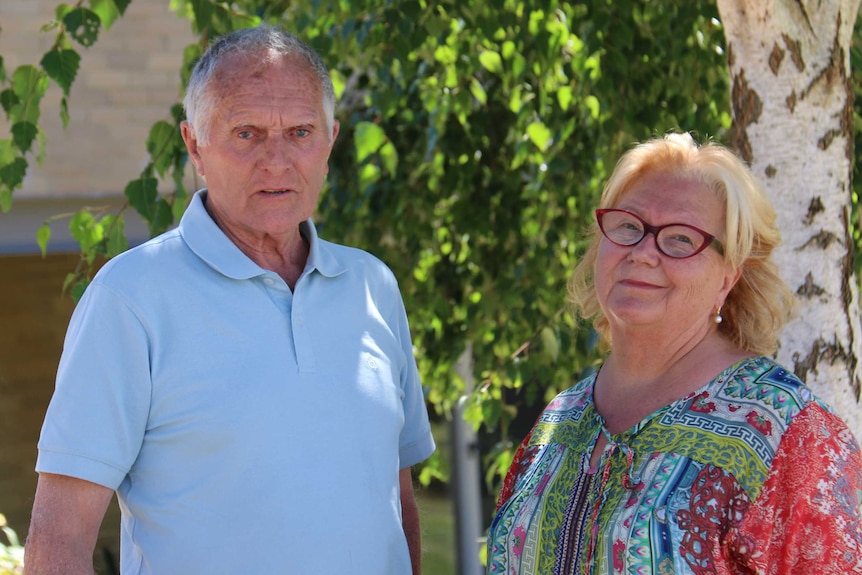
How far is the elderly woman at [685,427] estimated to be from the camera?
160 centimetres

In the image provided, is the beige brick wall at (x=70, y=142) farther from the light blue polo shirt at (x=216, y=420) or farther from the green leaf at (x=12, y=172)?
the light blue polo shirt at (x=216, y=420)

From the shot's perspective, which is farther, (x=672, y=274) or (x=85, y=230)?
(x=85, y=230)

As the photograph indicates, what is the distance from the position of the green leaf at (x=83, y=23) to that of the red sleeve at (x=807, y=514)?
5.74ft

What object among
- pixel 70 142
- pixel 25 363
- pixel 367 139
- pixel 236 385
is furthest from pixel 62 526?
pixel 25 363

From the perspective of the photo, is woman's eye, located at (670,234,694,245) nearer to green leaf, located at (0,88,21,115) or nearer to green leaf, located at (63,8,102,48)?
green leaf, located at (63,8,102,48)

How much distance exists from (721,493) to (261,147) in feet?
3.11

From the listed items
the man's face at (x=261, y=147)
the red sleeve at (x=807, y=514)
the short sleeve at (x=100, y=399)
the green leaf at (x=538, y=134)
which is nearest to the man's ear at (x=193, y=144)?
the man's face at (x=261, y=147)

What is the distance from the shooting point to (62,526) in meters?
1.62

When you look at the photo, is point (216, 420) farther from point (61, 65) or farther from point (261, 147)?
point (61, 65)

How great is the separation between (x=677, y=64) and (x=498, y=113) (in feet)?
2.23

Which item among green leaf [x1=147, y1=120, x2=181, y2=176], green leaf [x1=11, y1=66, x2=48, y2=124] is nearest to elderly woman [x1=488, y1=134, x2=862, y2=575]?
green leaf [x1=147, y1=120, x2=181, y2=176]

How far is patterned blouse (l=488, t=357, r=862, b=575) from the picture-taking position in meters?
1.58

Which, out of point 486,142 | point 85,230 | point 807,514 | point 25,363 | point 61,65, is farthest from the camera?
point 25,363

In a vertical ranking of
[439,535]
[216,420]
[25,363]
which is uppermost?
[216,420]
